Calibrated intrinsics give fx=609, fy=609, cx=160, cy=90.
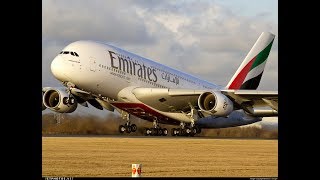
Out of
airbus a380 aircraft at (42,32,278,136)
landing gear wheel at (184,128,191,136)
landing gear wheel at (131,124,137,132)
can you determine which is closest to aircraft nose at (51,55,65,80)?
airbus a380 aircraft at (42,32,278,136)

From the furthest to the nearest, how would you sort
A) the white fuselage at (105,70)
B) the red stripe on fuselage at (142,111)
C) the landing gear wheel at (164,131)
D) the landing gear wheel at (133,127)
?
the landing gear wheel at (164,131) → the red stripe on fuselage at (142,111) → the landing gear wheel at (133,127) → the white fuselage at (105,70)

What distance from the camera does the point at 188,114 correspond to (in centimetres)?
4619

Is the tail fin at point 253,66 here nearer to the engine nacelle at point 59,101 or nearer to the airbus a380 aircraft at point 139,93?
the airbus a380 aircraft at point 139,93

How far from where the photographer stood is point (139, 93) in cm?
4359

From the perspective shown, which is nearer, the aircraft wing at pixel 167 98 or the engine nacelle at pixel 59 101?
the engine nacelle at pixel 59 101

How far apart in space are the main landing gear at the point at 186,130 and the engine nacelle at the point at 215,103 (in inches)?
181

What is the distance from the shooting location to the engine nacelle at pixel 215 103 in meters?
39.0

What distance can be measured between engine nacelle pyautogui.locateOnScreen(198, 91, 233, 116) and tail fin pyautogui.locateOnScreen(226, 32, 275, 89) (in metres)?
12.1

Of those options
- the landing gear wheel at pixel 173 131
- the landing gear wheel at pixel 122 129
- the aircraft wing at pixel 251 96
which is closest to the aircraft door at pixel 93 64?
the landing gear wheel at pixel 122 129

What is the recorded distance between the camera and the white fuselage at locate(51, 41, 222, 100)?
3881 centimetres

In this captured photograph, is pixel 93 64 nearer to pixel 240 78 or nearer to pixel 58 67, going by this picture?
pixel 58 67
